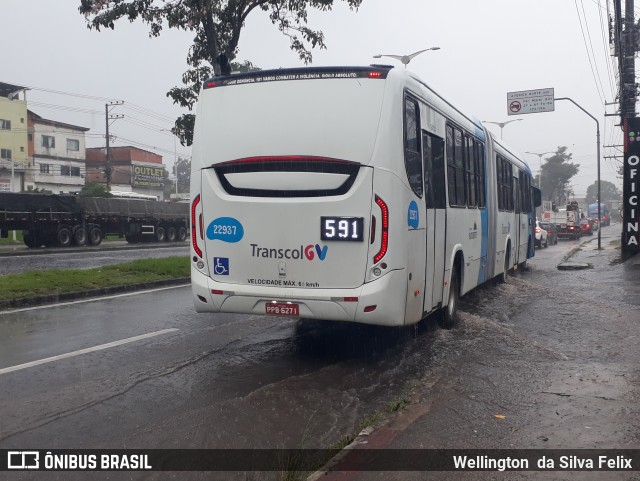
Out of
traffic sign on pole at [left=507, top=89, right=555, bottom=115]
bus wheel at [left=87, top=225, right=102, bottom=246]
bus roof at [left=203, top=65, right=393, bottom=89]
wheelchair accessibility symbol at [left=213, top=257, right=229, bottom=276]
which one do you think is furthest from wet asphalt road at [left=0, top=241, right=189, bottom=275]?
traffic sign on pole at [left=507, top=89, right=555, bottom=115]

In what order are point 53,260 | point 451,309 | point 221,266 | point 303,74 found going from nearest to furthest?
point 303,74 → point 221,266 → point 451,309 → point 53,260

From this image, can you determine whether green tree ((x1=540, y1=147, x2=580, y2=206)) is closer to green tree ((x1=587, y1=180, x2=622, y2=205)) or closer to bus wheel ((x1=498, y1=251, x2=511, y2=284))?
green tree ((x1=587, y1=180, x2=622, y2=205))

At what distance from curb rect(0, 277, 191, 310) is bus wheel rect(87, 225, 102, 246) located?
17.3 meters

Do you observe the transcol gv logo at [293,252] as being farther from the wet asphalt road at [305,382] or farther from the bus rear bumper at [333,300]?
the wet asphalt road at [305,382]

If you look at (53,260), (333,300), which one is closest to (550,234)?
(53,260)

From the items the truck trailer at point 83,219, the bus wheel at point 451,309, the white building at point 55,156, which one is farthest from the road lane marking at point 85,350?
the white building at point 55,156

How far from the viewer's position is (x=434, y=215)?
26.8 ft

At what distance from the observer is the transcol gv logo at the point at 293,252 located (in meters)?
6.92

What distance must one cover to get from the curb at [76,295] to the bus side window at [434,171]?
7630mm

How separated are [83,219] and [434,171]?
25.7 metres

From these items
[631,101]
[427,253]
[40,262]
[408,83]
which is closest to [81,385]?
[427,253]

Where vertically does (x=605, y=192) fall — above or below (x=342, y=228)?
above

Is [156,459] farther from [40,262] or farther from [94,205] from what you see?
[94,205]

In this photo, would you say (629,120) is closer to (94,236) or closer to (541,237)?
(541,237)
